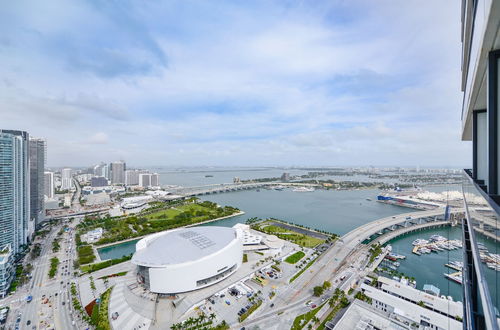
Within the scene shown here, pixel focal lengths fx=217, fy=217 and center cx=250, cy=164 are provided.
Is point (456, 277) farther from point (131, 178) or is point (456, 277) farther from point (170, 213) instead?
point (131, 178)

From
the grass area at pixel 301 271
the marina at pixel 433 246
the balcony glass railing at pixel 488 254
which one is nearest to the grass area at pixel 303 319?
the grass area at pixel 301 271

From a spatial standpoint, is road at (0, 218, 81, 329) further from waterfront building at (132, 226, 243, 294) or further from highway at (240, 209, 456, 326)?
highway at (240, 209, 456, 326)

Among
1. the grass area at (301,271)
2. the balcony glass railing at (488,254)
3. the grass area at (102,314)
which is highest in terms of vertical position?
the balcony glass railing at (488,254)

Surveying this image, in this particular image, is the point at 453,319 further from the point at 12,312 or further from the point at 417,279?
the point at 12,312

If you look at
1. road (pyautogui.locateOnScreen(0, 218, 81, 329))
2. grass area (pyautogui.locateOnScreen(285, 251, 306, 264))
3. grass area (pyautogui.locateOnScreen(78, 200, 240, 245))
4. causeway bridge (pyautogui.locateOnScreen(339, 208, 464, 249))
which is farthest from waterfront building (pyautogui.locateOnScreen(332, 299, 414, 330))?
grass area (pyautogui.locateOnScreen(78, 200, 240, 245))

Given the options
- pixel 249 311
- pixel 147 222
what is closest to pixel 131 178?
pixel 147 222

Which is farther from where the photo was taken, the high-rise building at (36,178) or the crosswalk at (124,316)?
the high-rise building at (36,178)

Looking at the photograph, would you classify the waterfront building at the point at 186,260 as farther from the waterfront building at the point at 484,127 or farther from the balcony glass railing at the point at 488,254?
the balcony glass railing at the point at 488,254

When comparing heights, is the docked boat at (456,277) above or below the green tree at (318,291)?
below
